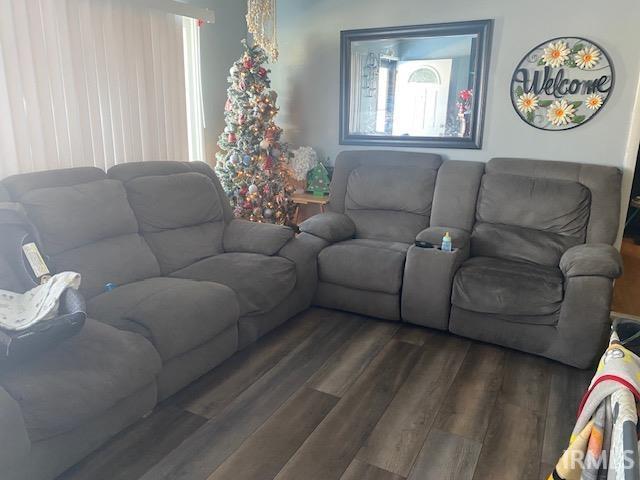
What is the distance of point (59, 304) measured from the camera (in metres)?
1.95

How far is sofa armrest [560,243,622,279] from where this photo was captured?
8.43ft

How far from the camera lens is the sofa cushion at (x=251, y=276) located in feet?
8.87

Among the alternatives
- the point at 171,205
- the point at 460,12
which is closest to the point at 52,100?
the point at 171,205

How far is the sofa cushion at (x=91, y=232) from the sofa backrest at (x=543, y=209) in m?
2.31

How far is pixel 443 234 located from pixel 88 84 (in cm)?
255

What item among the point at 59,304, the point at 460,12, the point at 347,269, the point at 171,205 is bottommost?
the point at 347,269

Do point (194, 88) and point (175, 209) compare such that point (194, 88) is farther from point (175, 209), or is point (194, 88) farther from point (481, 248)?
point (481, 248)

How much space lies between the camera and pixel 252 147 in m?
3.99

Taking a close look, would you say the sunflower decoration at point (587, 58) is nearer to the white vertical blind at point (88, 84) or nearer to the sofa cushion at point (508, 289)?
the sofa cushion at point (508, 289)

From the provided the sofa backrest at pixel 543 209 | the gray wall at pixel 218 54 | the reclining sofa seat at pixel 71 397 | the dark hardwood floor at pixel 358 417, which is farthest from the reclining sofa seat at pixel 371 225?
the reclining sofa seat at pixel 71 397

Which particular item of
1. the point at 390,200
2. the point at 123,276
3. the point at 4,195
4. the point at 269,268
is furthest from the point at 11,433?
the point at 390,200

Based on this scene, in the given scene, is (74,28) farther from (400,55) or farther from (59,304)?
(400,55)

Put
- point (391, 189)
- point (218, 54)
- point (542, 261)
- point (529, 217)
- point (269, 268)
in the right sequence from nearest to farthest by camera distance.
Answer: point (269, 268) < point (542, 261) < point (529, 217) < point (391, 189) < point (218, 54)

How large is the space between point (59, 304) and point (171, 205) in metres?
1.25
